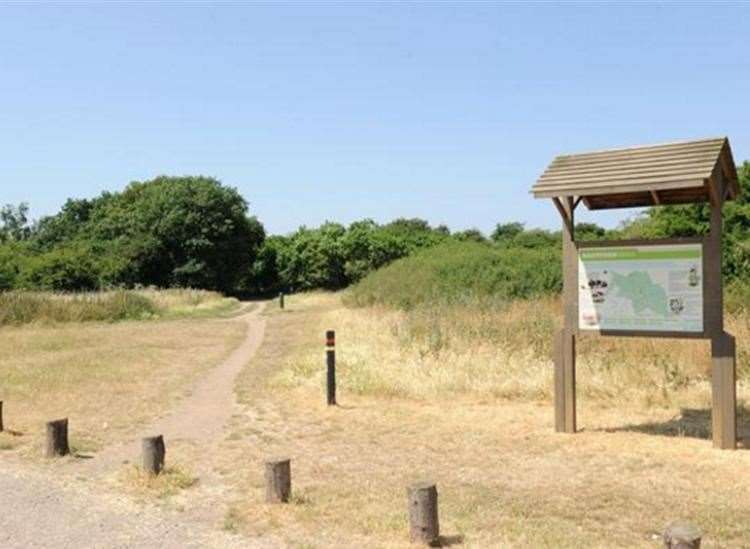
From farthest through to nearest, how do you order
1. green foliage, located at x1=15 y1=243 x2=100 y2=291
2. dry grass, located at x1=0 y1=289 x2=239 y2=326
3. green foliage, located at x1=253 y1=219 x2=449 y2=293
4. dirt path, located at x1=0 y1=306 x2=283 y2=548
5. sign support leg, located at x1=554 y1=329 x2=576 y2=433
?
green foliage, located at x1=253 y1=219 x2=449 y2=293 < green foliage, located at x1=15 y1=243 x2=100 y2=291 < dry grass, located at x1=0 y1=289 x2=239 y2=326 < sign support leg, located at x1=554 y1=329 x2=576 y2=433 < dirt path, located at x1=0 y1=306 x2=283 y2=548

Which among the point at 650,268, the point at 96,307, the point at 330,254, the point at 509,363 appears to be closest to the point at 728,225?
the point at 509,363

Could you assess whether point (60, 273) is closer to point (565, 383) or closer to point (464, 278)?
point (464, 278)

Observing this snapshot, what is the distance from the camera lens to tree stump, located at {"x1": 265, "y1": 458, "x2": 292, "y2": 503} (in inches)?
246

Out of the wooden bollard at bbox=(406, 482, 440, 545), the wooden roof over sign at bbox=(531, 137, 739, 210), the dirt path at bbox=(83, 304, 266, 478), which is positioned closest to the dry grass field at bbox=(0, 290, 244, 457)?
the dirt path at bbox=(83, 304, 266, 478)

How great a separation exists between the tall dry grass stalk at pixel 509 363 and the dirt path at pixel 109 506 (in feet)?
13.2

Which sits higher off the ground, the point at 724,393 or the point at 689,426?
the point at 724,393

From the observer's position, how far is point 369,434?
30.1ft

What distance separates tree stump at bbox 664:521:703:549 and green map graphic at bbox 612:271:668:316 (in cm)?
465

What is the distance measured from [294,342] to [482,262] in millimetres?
9477

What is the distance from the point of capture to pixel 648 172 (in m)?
8.24

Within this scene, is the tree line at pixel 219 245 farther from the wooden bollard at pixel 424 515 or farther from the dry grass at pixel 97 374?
the wooden bollard at pixel 424 515

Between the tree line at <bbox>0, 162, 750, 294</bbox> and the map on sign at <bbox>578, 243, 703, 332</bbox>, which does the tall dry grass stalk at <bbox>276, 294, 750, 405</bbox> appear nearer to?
the map on sign at <bbox>578, 243, 703, 332</bbox>

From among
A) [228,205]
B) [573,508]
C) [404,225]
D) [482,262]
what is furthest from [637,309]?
[404,225]

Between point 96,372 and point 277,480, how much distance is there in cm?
1035
